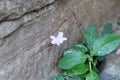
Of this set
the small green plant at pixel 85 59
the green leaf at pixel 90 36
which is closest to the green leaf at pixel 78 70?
the small green plant at pixel 85 59

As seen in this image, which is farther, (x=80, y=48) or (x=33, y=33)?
(x=80, y=48)

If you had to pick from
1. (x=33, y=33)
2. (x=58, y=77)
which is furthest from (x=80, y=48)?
(x=33, y=33)

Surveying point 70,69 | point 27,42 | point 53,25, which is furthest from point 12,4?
point 70,69

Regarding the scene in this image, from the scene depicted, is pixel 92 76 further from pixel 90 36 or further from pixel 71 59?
pixel 90 36

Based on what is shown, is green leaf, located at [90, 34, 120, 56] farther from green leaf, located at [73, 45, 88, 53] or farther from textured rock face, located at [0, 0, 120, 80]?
textured rock face, located at [0, 0, 120, 80]

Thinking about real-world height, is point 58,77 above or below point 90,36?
below
